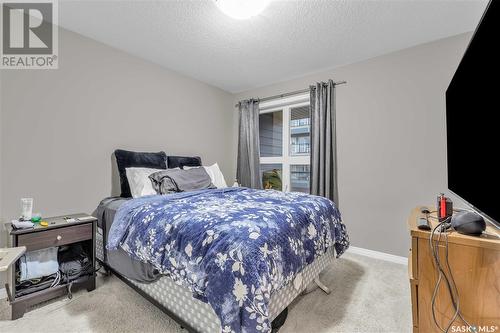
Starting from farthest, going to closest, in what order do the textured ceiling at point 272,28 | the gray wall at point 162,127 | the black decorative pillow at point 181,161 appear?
the black decorative pillow at point 181,161, the gray wall at point 162,127, the textured ceiling at point 272,28

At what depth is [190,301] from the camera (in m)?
1.39

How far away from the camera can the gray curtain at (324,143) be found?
3045 millimetres

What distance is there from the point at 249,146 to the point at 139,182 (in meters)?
1.91

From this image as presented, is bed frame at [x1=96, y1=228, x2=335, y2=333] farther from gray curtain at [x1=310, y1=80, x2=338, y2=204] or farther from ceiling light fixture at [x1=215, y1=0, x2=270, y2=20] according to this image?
ceiling light fixture at [x1=215, y1=0, x2=270, y2=20]

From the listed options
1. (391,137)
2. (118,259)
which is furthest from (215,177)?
(391,137)

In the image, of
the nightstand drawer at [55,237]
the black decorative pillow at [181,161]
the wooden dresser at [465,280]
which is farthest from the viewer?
the black decorative pillow at [181,161]

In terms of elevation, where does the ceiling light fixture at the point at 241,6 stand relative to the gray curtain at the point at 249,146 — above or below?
above

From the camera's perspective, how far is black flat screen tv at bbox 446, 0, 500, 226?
2.81 feet

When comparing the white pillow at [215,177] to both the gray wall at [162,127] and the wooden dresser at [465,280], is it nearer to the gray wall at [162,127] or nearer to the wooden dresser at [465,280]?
the gray wall at [162,127]

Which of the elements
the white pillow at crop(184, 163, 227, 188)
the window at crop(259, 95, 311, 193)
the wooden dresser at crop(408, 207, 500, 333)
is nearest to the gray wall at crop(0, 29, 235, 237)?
the white pillow at crop(184, 163, 227, 188)

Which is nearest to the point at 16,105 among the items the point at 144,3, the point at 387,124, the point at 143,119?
the point at 143,119

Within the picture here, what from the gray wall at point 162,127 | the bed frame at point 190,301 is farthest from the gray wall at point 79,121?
the bed frame at point 190,301

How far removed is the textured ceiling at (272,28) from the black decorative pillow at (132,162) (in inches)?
46.8

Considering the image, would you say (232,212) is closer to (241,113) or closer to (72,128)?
(72,128)
